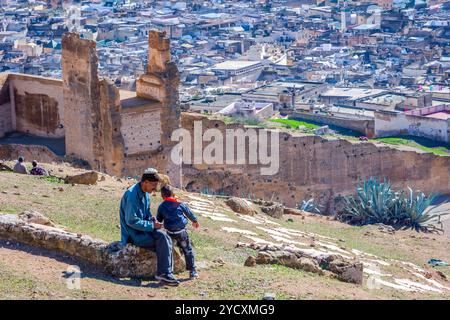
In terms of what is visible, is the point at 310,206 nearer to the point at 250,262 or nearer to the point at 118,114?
the point at 118,114

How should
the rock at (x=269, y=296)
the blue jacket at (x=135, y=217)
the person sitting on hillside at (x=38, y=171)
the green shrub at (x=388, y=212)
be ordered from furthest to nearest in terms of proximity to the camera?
the green shrub at (x=388, y=212) → the person sitting on hillside at (x=38, y=171) → the blue jacket at (x=135, y=217) → the rock at (x=269, y=296)

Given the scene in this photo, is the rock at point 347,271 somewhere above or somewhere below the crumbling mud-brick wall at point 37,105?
above

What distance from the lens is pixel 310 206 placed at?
2375 cm

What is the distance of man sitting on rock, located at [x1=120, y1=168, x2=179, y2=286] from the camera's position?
9.34 metres

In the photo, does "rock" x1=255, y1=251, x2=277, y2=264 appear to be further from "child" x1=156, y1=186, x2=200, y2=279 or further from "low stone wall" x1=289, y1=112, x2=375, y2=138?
"low stone wall" x1=289, y1=112, x2=375, y2=138

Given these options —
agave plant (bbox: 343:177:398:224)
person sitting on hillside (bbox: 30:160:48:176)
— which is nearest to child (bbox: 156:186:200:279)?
person sitting on hillside (bbox: 30:160:48:176)

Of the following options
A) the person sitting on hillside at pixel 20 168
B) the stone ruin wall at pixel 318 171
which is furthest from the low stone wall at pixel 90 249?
the stone ruin wall at pixel 318 171

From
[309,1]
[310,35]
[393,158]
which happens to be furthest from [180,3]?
[393,158]

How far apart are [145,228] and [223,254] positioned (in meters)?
2.21

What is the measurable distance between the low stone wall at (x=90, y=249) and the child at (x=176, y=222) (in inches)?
4.1

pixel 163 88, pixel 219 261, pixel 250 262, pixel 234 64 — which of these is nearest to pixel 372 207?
pixel 163 88

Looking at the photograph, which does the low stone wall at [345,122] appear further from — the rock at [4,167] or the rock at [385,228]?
the rock at [4,167]

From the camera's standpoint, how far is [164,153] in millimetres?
21047

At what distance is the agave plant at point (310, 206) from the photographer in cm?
2336
